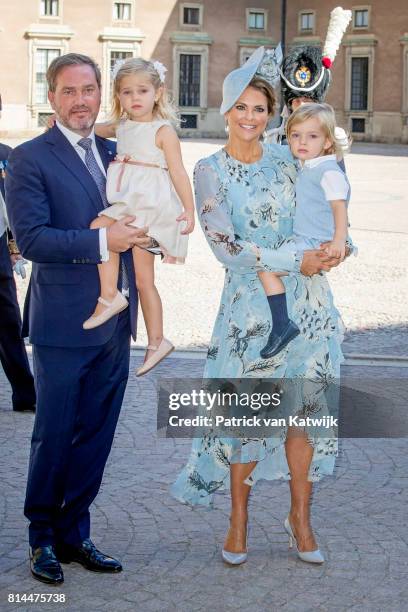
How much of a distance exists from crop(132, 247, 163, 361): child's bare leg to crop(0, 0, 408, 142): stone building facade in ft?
145

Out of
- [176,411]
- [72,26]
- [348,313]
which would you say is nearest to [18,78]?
[72,26]

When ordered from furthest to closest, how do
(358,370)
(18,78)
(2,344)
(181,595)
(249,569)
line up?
(18,78), (358,370), (2,344), (249,569), (181,595)

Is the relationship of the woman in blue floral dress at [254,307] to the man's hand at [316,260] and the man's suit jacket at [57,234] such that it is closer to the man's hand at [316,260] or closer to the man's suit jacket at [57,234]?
the man's hand at [316,260]

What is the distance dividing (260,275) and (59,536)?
137 cm

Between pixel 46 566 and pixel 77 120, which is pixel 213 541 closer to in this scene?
pixel 46 566

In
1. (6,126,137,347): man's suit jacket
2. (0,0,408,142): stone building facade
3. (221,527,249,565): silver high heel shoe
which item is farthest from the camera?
(0,0,408,142): stone building facade

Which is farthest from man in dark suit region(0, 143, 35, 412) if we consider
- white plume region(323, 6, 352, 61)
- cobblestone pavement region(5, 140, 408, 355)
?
white plume region(323, 6, 352, 61)

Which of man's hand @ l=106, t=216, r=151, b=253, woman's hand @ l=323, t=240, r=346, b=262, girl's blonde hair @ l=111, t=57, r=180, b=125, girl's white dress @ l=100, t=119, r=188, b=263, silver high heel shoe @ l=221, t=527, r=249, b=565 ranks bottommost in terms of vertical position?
silver high heel shoe @ l=221, t=527, r=249, b=565

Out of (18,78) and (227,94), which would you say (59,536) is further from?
(18,78)

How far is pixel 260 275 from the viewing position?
4488 mm

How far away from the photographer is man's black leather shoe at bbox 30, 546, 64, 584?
436cm

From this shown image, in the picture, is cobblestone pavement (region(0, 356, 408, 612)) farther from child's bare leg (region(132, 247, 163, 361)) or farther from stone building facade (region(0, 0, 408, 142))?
stone building facade (region(0, 0, 408, 142))

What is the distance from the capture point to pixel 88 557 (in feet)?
14.9

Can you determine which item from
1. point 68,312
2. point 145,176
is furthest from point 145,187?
point 68,312
